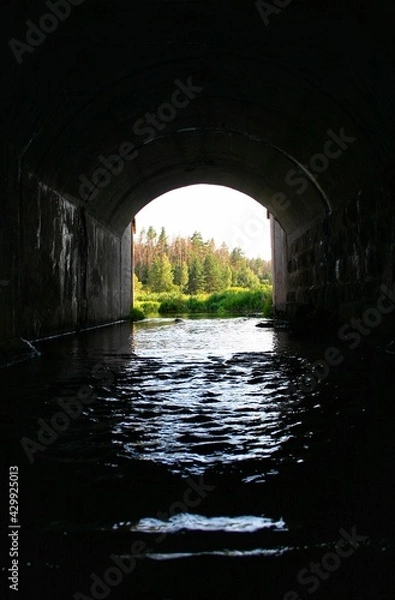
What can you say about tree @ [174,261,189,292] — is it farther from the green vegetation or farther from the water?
the water

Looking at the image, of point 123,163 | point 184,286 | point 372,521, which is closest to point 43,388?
point 372,521

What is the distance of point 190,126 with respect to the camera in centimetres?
922

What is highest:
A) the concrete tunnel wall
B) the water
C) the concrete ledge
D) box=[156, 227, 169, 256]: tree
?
box=[156, 227, 169, 256]: tree

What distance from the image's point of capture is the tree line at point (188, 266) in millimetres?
78438

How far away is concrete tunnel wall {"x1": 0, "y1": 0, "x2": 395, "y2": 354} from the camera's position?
464 cm

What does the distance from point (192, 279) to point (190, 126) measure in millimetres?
77223

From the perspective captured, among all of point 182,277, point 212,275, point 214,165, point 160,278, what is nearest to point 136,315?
point 214,165

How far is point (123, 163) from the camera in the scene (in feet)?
33.1

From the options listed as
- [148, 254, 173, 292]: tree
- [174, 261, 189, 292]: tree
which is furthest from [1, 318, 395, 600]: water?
[174, 261, 189, 292]: tree

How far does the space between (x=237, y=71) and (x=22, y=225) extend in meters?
3.37

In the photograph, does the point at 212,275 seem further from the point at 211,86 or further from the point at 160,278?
the point at 211,86

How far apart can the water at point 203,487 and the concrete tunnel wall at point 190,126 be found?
2986 mm

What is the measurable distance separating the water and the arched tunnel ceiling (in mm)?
3051

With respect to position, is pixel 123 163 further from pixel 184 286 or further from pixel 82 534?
pixel 184 286
